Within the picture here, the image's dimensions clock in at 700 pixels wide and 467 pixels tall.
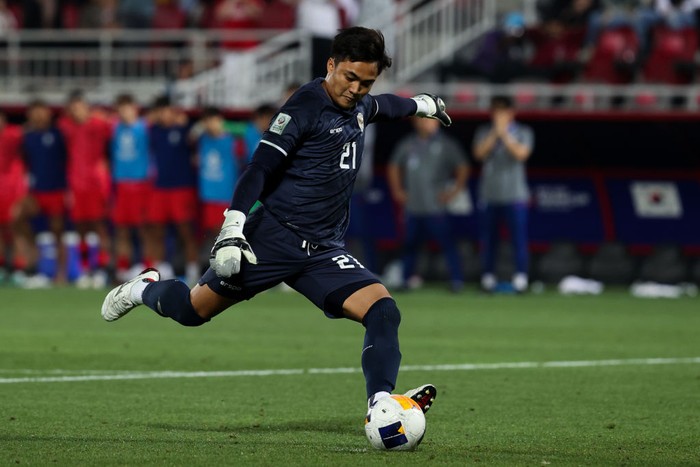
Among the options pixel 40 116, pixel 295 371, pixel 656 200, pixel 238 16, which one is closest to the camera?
pixel 295 371

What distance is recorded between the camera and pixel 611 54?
2092 centimetres

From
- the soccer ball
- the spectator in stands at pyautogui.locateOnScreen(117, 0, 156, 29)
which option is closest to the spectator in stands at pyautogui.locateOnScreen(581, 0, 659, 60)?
the spectator in stands at pyautogui.locateOnScreen(117, 0, 156, 29)

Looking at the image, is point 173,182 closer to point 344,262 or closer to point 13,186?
point 13,186

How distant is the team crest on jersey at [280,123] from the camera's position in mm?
6957

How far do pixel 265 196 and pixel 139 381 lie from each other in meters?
2.45

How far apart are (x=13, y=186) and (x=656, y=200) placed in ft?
28.9

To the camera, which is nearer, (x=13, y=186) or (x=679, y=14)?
(x=13, y=186)

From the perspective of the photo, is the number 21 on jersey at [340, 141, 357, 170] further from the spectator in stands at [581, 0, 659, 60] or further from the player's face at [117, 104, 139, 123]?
the spectator in stands at [581, 0, 659, 60]

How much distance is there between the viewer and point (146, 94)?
74.1 ft

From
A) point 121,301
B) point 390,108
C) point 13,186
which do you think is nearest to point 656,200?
point 13,186

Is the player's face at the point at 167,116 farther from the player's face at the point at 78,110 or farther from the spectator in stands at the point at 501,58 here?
the spectator in stands at the point at 501,58

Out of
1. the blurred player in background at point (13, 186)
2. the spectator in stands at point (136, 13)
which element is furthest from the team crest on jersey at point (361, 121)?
the spectator in stands at point (136, 13)

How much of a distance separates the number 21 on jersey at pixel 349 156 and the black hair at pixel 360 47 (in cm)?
47

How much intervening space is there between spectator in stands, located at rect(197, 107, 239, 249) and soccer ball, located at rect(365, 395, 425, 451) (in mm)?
12655
